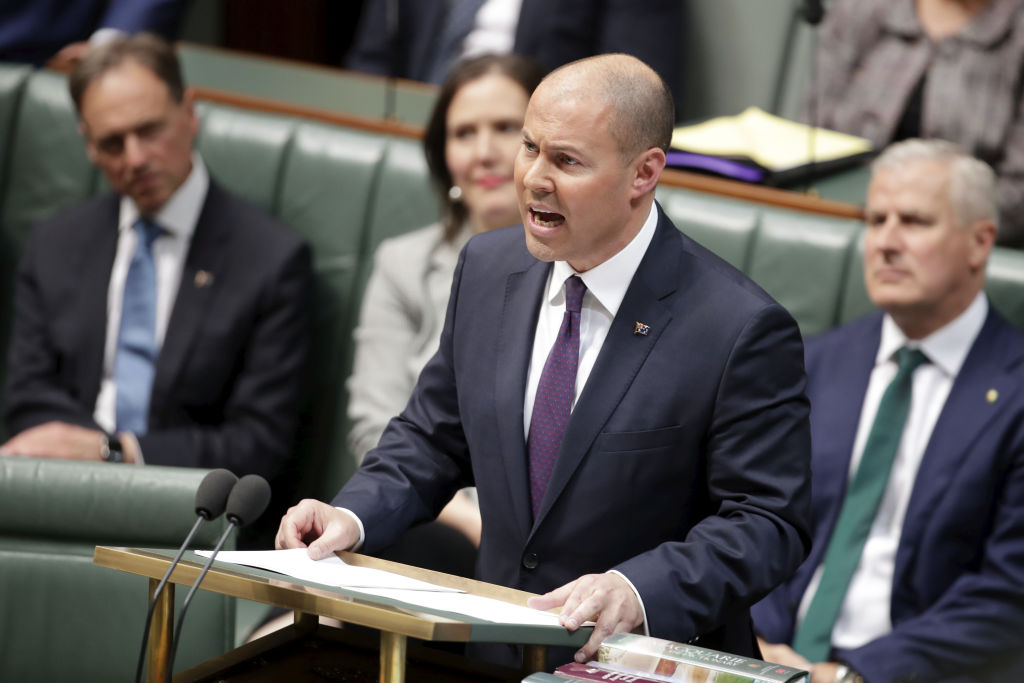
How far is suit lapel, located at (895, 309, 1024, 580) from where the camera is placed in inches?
75.6

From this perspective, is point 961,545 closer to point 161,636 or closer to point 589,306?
point 589,306

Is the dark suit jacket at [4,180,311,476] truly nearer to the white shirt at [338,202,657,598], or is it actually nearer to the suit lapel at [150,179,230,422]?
the suit lapel at [150,179,230,422]

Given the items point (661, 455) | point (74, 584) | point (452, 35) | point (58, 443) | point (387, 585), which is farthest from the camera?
point (452, 35)

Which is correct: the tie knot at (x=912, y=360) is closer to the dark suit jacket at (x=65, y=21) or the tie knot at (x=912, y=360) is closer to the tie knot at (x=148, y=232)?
the tie knot at (x=148, y=232)

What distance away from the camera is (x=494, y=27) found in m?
3.03

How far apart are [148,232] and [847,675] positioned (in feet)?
4.90

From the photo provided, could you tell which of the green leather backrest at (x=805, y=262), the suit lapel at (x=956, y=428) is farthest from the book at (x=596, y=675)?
the green leather backrest at (x=805, y=262)

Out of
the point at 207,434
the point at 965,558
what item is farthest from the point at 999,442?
the point at 207,434

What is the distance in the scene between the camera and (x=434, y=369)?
1.49 meters

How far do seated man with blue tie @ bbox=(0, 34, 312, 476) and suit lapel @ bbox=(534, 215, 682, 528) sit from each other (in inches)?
46.4

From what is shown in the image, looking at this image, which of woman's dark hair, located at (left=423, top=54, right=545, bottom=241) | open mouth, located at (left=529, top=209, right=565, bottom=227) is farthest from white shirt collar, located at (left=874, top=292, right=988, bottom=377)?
open mouth, located at (left=529, top=209, right=565, bottom=227)

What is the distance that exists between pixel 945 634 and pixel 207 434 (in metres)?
1.28

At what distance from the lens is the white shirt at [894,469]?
6.48 feet

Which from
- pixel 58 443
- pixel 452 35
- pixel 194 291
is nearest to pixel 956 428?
pixel 194 291
